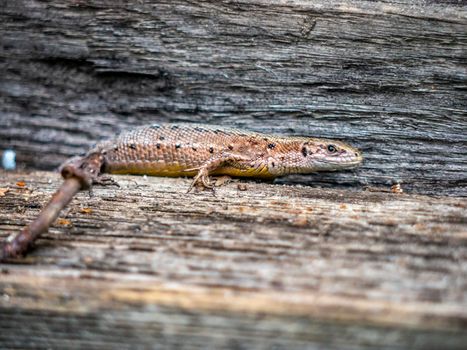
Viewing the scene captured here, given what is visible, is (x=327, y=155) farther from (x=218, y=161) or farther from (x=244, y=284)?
(x=244, y=284)

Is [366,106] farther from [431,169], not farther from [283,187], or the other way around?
[283,187]

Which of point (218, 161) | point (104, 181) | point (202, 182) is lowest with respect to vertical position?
point (104, 181)

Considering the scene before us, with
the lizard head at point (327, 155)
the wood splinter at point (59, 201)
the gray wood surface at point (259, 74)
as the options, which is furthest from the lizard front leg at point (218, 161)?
the wood splinter at point (59, 201)

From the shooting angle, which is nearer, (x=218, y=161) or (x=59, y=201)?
(x=59, y=201)

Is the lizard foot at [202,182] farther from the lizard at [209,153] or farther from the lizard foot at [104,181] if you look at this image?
the lizard foot at [104,181]

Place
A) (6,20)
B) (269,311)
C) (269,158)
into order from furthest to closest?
(269,158) → (6,20) → (269,311)

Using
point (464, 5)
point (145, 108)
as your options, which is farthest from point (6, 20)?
point (464, 5)

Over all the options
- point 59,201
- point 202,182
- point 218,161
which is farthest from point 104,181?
point 218,161
